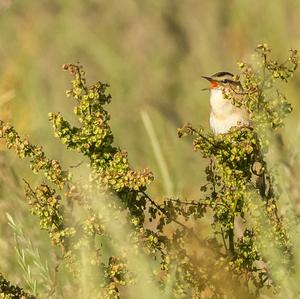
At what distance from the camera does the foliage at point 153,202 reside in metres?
3.13

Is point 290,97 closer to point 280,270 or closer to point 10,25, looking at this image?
point 280,270

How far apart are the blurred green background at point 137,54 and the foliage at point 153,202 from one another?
6.10 feet

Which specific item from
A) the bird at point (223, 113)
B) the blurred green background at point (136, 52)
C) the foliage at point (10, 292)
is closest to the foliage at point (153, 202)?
the foliage at point (10, 292)

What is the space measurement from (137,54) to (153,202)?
A: 5569mm

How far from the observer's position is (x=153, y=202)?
3209 millimetres

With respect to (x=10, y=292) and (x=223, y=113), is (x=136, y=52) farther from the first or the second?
(x=10, y=292)

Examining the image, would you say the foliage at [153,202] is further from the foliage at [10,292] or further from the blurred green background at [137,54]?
the blurred green background at [137,54]

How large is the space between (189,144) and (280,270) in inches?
125

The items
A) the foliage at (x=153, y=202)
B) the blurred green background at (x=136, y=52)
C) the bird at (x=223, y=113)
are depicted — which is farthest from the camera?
the blurred green background at (x=136, y=52)

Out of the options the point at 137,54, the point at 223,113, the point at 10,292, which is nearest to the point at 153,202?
the point at 10,292

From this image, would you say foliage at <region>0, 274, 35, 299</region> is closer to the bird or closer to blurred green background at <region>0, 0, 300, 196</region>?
the bird

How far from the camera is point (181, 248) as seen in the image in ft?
10.8

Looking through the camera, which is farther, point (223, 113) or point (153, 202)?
point (223, 113)

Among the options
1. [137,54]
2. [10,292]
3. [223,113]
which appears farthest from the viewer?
[137,54]
